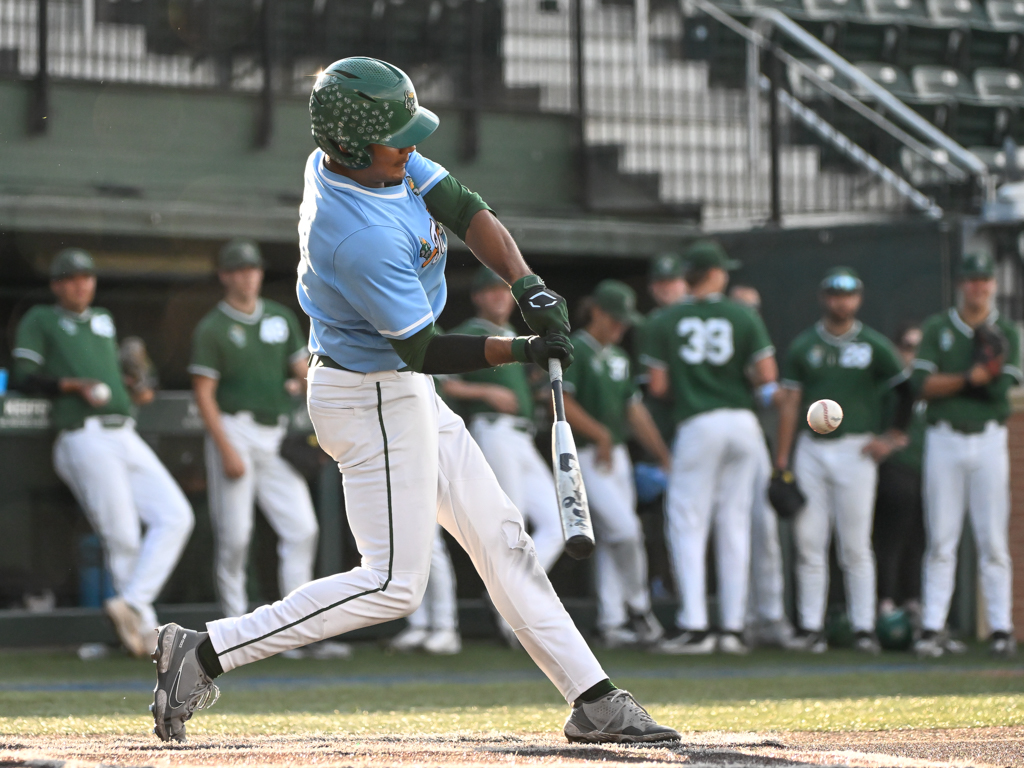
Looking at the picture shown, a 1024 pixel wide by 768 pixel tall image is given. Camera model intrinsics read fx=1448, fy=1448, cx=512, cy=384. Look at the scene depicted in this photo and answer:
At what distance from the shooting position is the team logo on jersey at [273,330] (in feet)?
25.4

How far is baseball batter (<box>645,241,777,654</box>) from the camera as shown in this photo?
7965 millimetres

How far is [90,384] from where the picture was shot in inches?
293

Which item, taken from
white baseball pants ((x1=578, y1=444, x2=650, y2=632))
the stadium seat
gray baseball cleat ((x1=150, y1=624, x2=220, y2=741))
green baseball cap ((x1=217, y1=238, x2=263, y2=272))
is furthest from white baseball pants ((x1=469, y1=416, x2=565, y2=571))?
the stadium seat

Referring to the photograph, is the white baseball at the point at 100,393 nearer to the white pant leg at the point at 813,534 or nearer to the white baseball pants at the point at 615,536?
the white baseball pants at the point at 615,536

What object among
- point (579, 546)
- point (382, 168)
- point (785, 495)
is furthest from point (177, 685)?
point (785, 495)

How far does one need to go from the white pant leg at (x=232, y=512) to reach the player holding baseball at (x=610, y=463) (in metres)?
1.86

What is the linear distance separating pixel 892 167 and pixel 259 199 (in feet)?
16.3

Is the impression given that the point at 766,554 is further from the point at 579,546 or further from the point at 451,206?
the point at 579,546

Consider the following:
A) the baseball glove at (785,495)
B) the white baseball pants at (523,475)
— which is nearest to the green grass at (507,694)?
the white baseball pants at (523,475)

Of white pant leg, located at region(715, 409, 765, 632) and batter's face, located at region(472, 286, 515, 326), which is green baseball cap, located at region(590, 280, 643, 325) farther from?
white pant leg, located at region(715, 409, 765, 632)

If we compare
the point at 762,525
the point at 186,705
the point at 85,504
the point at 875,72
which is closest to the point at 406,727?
the point at 186,705

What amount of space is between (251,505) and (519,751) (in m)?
4.24

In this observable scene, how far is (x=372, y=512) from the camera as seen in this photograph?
12.8 feet

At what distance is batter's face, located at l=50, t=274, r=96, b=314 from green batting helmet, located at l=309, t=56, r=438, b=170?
4.20m
